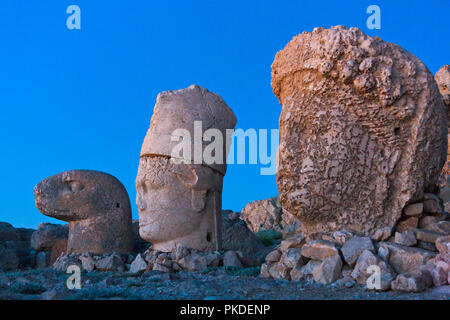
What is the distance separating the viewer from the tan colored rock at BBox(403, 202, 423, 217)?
488 centimetres

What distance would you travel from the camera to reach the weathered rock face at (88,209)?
7.64m

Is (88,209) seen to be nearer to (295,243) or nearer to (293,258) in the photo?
(295,243)

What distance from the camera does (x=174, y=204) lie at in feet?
21.5

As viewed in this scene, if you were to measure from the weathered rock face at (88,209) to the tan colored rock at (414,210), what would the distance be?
16.3 ft

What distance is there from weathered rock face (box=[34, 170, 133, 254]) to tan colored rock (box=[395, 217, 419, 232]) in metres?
4.87

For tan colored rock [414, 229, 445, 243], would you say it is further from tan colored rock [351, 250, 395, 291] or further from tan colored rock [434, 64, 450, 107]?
tan colored rock [434, 64, 450, 107]

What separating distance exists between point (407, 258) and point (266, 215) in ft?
41.7

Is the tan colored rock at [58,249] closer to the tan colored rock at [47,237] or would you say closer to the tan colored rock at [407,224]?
the tan colored rock at [47,237]

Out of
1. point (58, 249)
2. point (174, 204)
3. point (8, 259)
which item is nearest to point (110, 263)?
point (174, 204)

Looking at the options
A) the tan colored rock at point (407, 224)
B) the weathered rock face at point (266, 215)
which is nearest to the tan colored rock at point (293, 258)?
the tan colored rock at point (407, 224)

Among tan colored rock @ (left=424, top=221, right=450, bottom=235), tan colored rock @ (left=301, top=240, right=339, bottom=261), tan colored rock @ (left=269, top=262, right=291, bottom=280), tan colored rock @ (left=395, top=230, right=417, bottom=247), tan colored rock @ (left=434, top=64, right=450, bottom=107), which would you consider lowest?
tan colored rock @ (left=269, top=262, right=291, bottom=280)

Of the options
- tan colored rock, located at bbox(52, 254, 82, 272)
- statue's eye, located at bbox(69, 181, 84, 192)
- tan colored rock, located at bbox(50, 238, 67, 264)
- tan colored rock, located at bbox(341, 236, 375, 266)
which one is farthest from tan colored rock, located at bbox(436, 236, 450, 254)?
tan colored rock, located at bbox(50, 238, 67, 264)

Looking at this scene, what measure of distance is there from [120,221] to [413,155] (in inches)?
204
